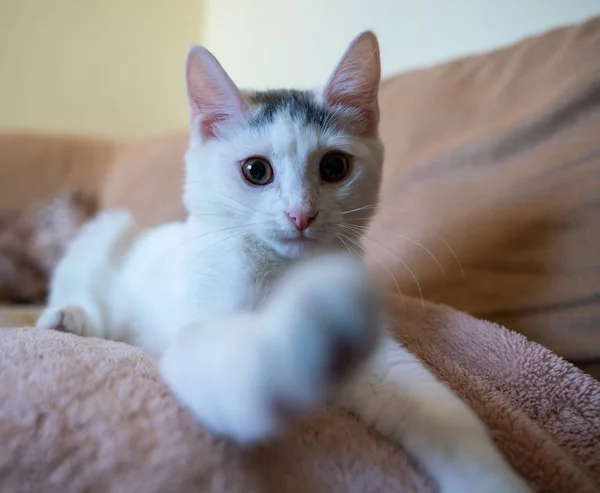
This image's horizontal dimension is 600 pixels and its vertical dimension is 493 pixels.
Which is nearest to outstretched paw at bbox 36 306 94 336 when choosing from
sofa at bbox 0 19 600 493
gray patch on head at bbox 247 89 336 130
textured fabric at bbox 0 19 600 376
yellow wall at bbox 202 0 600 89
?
sofa at bbox 0 19 600 493

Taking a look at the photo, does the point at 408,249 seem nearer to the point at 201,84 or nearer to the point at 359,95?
the point at 359,95

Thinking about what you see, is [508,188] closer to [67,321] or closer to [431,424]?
[431,424]

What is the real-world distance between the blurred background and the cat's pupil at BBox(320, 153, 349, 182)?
113cm

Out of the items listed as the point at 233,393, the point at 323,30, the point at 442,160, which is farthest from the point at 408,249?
the point at 323,30

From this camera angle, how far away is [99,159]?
7.62ft

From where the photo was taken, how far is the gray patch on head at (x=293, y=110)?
0.93 meters

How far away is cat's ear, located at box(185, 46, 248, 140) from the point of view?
3.05 ft

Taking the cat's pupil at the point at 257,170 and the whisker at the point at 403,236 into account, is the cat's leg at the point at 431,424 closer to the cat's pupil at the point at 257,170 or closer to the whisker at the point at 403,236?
the whisker at the point at 403,236

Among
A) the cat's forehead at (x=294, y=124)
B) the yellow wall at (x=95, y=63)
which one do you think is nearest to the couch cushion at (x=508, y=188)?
the cat's forehead at (x=294, y=124)

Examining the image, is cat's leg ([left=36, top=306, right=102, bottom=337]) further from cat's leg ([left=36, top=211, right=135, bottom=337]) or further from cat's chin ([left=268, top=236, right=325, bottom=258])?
cat's chin ([left=268, top=236, right=325, bottom=258])

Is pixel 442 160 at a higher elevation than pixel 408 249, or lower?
higher

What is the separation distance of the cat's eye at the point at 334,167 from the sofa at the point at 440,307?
272 mm

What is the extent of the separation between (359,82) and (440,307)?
525 millimetres

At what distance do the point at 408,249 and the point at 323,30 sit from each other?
1.35 metres
